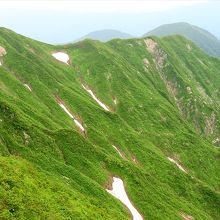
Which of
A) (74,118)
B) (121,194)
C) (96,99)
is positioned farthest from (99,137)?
(96,99)

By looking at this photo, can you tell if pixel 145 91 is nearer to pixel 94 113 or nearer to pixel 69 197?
pixel 94 113

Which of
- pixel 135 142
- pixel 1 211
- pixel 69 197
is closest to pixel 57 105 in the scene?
pixel 135 142

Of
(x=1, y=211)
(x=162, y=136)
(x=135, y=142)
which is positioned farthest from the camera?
(x=162, y=136)

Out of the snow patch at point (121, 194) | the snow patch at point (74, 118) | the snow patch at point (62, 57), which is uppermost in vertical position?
the snow patch at point (62, 57)

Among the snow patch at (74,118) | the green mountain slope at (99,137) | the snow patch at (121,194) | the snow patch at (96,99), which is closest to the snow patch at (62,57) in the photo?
the green mountain slope at (99,137)

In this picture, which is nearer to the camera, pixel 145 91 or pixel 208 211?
pixel 208 211

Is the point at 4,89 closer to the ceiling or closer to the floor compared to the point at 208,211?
closer to the ceiling

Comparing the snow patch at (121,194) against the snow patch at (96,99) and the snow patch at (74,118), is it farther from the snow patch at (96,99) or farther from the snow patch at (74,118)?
the snow patch at (96,99)

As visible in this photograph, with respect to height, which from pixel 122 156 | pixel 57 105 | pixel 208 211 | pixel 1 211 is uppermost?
pixel 1 211
